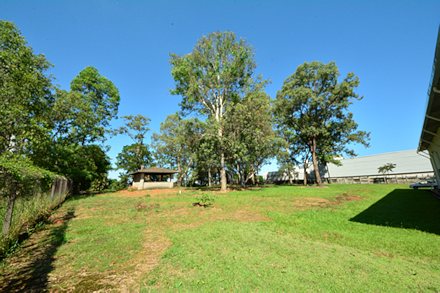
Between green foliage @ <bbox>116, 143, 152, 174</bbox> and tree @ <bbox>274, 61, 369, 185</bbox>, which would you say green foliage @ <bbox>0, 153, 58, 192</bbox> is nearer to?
tree @ <bbox>274, 61, 369, 185</bbox>

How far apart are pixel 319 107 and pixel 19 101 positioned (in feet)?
94.2

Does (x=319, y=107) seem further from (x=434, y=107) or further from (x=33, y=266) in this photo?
(x=33, y=266)

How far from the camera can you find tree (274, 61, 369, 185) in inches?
960

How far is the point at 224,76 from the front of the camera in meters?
21.7

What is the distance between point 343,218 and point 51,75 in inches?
578

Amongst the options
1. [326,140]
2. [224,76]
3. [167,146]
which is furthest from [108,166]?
[326,140]

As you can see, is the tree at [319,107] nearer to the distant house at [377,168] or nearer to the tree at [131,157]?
the distant house at [377,168]

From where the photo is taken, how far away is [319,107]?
Answer: 25.5 m

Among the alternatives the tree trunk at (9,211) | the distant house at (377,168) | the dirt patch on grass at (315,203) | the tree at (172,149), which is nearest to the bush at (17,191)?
the tree trunk at (9,211)

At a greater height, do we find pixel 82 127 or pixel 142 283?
pixel 82 127

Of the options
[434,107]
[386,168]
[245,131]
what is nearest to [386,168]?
[386,168]

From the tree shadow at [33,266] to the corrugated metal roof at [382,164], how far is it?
49429mm

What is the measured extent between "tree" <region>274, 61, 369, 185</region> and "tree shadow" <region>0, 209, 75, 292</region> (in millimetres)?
26260

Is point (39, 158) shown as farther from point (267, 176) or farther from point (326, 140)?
point (267, 176)
